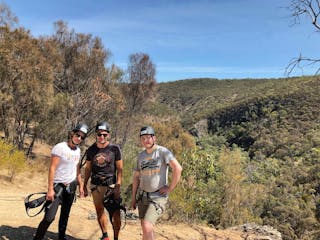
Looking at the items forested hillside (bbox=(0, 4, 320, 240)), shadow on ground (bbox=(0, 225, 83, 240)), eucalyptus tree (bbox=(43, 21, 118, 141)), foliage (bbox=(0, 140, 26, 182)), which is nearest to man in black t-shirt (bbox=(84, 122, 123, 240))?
shadow on ground (bbox=(0, 225, 83, 240))

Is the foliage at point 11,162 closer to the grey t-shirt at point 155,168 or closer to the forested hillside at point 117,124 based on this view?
the forested hillside at point 117,124

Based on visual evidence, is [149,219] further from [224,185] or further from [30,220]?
[224,185]

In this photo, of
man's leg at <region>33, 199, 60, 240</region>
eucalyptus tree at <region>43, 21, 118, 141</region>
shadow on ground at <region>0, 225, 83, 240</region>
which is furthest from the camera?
eucalyptus tree at <region>43, 21, 118, 141</region>

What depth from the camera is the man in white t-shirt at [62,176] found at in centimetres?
421

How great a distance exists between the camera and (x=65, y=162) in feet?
14.3

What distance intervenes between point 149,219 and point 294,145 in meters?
56.9

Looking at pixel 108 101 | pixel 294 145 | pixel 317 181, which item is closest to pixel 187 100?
pixel 294 145

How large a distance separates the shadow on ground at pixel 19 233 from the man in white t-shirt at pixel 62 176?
876mm

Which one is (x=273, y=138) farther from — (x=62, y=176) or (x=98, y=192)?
(x=62, y=176)

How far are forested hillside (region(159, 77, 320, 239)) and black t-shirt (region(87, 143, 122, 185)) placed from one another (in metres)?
12.5

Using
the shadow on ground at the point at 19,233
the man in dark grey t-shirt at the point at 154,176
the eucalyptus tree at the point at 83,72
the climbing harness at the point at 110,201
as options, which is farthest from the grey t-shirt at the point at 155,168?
the eucalyptus tree at the point at 83,72

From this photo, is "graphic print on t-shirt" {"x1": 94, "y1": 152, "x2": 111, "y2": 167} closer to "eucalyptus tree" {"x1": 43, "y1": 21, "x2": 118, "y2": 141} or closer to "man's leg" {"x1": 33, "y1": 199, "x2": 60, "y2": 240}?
"man's leg" {"x1": 33, "y1": 199, "x2": 60, "y2": 240}

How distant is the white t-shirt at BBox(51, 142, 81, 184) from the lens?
428cm

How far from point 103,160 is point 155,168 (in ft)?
2.71
